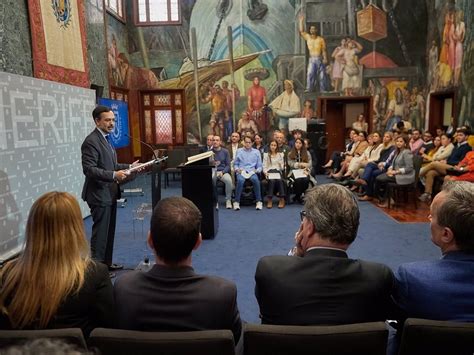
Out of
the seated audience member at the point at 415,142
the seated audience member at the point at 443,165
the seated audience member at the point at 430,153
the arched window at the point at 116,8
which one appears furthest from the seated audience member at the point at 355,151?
the arched window at the point at 116,8

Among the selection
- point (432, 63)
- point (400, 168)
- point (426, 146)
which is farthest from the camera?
point (432, 63)

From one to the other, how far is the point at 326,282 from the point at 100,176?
8.84ft

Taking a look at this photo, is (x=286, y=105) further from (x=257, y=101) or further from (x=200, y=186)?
(x=200, y=186)

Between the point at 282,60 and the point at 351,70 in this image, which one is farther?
the point at 282,60

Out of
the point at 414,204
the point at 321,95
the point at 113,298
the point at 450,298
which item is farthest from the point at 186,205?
the point at 321,95

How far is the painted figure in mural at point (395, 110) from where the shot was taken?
12141 mm

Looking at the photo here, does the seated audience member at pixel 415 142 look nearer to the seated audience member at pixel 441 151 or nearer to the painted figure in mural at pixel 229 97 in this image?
the seated audience member at pixel 441 151

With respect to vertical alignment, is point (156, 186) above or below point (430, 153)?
above

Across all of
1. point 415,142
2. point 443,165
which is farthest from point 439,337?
point 415,142

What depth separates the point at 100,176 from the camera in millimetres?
3773

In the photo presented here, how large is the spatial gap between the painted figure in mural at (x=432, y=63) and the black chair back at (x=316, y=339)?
11.3m

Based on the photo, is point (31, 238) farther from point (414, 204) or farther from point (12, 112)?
point (414, 204)

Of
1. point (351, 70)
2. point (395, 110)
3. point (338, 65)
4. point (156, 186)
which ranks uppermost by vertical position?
point (338, 65)

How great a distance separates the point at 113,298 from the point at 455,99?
9.95 m
